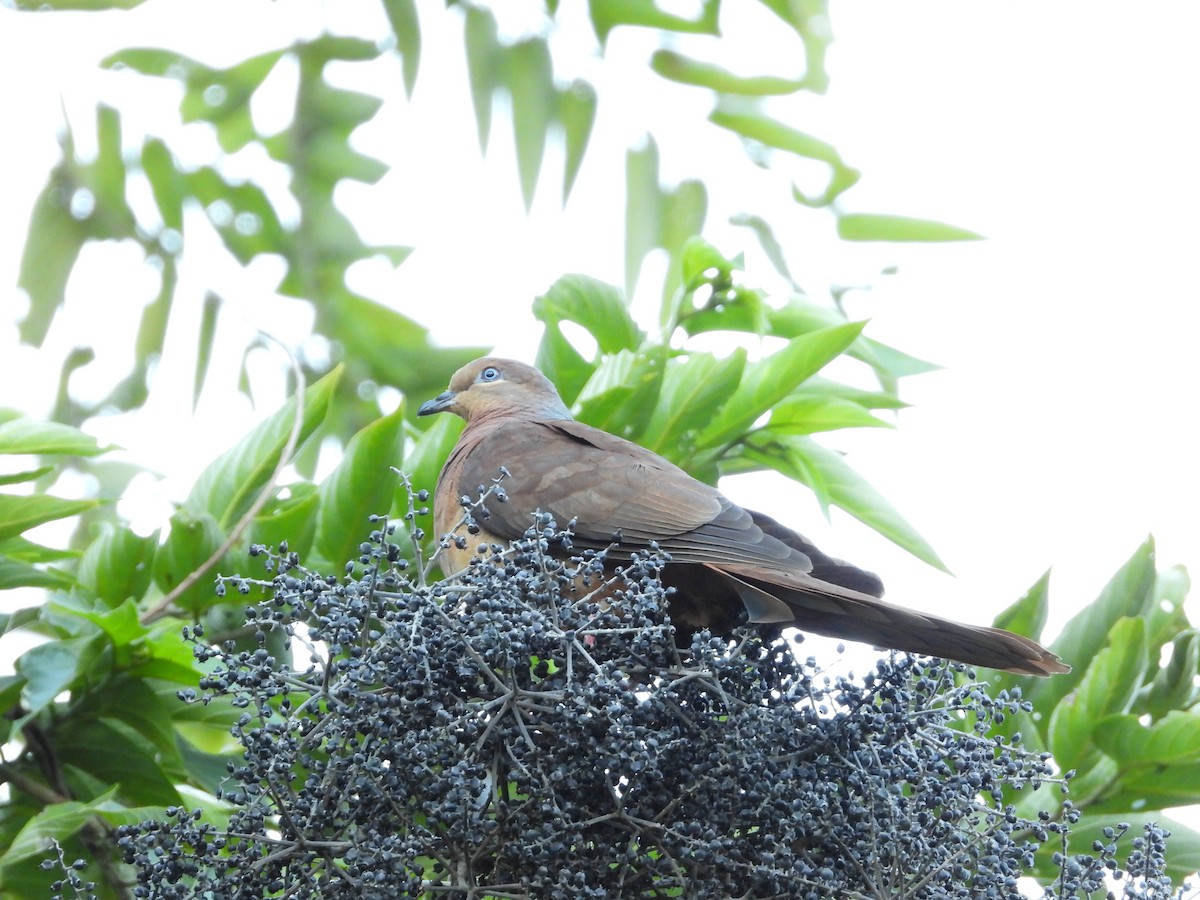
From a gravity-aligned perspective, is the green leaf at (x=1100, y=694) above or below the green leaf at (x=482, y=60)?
below

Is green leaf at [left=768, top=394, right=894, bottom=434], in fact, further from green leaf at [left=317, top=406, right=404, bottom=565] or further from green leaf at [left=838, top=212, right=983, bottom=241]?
green leaf at [left=317, top=406, right=404, bottom=565]

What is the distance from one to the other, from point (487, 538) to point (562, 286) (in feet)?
2.42

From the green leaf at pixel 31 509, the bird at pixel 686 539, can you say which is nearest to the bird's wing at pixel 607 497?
the bird at pixel 686 539

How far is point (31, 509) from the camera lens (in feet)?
8.24

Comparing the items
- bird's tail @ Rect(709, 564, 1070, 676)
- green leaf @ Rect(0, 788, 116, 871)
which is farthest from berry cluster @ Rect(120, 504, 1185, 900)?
green leaf @ Rect(0, 788, 116, 871)

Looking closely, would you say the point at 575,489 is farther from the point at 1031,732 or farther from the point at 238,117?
the point at 238,117

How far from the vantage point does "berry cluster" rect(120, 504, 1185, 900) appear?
64.7 inches

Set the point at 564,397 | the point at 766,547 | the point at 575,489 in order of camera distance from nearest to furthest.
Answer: the point at 766,547 → the point at 575,489 → the point at 564,397

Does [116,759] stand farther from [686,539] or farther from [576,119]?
[576,119]

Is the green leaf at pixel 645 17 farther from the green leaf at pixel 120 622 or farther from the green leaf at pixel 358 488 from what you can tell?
the green leaf at pixel 120 622

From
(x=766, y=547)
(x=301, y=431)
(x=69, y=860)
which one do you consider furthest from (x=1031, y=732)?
(x=69, y=860)

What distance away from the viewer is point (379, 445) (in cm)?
260

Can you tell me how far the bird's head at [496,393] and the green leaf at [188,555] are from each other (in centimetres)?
87

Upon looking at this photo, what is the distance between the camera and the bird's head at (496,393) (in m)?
3.43
